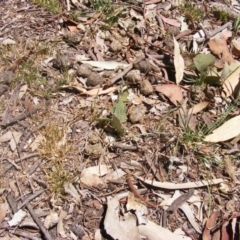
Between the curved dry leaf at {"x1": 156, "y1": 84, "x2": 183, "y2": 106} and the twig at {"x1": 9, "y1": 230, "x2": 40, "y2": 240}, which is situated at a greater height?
the curved dry leaf at {"x1": 156, "y1": 84, "x2": 183, "y2": 106}

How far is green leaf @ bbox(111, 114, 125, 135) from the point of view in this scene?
8.21 feet

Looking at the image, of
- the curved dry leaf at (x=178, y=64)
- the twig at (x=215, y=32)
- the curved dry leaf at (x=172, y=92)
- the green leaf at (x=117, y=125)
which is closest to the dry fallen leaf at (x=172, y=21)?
the twig at (x=215, y=32)

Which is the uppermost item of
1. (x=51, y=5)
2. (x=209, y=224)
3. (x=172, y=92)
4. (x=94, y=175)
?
(x=51, y=5)

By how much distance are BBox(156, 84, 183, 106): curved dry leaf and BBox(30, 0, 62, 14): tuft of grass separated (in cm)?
97

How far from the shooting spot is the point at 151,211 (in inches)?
92.7

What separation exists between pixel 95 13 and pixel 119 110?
92 centimetres

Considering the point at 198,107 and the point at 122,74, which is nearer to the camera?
the point at 198,107

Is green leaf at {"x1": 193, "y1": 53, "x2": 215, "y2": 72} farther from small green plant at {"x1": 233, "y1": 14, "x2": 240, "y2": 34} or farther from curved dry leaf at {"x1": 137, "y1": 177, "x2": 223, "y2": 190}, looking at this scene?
curved dry leaf at {"x1": 137, "y1": 177, "x2": 223, "y2": 190}

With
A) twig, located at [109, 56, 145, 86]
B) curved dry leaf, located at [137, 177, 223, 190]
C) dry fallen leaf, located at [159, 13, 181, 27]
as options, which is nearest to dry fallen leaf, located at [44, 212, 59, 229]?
curved dry leaf, located at [137, 177, 223, 190]

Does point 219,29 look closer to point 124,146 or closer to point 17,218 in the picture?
point 124,146

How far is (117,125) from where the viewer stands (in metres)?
2.53

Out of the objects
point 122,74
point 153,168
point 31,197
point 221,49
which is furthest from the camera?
point 221,49

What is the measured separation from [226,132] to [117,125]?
25.0 inches

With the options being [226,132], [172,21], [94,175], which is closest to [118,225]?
[94,175]
